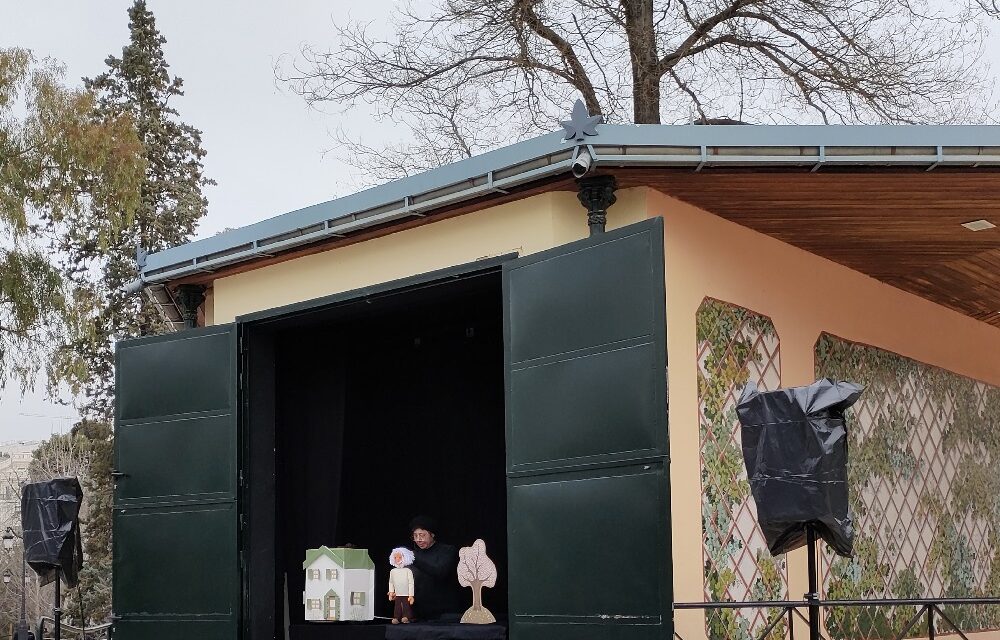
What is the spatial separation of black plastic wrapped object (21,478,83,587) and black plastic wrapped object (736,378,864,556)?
4.64m

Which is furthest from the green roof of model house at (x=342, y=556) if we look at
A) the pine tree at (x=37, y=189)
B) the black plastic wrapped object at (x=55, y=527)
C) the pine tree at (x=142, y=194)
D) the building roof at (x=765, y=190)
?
the pine tree at (x=142, y=194)

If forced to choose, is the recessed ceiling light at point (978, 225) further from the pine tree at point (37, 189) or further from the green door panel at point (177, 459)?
the pine tree at point (37, 189)

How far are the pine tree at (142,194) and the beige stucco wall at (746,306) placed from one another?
18.1 metres

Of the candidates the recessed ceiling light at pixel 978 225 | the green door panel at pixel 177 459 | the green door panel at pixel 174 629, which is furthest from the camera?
the green door panel at pixel 177 459

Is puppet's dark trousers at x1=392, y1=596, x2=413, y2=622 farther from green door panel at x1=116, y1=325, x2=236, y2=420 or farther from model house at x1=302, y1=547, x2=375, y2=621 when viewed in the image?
→ green door panel at x1=116, y1=325, x2=236, y2=420

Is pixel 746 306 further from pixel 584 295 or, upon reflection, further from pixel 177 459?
pixel 177 459

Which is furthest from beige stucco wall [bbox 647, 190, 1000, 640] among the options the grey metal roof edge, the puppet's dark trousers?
the puppet's dark trousers

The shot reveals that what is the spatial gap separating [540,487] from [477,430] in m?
3.44

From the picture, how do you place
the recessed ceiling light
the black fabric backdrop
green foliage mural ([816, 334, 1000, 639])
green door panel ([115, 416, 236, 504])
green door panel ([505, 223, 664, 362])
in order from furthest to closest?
the black fabric backdrop
green foliage mural ([816, 334, 1000, 639])
green door panel ([115, 416, 236, 504])
the recessed ceiling light
green door panel ([505, 223, 664, 362])

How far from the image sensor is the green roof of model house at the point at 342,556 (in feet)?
27.9

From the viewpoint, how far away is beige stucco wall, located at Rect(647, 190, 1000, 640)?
6480 mm

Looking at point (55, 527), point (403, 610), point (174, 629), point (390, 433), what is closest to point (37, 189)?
point (390, 433)

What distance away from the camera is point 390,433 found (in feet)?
32.4

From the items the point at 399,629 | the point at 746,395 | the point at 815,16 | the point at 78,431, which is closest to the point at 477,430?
the point at 399,629
